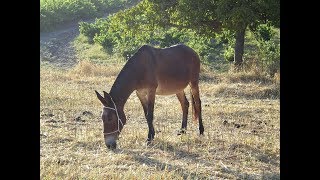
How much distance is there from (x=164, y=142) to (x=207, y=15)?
9912 mm

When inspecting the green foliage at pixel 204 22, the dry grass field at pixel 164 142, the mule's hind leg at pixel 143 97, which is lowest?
the dry grass field at pixel 164 142

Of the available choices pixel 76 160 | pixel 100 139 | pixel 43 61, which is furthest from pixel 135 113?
pixel 43 61

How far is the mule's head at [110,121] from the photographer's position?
629 centimetres

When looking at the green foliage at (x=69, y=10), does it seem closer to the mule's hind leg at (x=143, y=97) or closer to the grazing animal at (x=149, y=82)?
the grazing animal at (x=149, y=82)

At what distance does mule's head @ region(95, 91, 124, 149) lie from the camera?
6.29 metres

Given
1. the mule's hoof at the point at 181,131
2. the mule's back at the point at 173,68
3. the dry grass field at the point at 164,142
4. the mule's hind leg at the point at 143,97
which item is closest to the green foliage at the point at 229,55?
the dry grass field at the point at 164,142

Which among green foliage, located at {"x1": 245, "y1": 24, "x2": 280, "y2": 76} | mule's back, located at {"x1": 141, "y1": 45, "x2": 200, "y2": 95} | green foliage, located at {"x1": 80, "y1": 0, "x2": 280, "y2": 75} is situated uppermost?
green foliage, located at {"x1": 80, "y1": 0, "x2": 280, "y2": 75}

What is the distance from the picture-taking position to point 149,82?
6.97m

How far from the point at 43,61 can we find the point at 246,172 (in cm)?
1726

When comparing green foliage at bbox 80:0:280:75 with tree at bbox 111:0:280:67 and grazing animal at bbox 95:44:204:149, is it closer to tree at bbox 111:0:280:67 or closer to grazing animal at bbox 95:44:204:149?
tree at bbox 111:0:280:67

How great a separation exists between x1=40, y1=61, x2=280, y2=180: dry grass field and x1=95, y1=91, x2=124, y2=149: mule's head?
166mm

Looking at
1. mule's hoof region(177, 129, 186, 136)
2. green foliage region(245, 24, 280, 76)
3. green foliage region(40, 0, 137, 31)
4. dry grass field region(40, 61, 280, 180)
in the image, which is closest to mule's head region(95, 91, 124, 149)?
dry grass field region(40, 61, 280, 180)

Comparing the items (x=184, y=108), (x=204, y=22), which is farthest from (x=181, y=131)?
(x=204, y=22)

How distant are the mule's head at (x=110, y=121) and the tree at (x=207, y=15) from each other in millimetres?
8551
